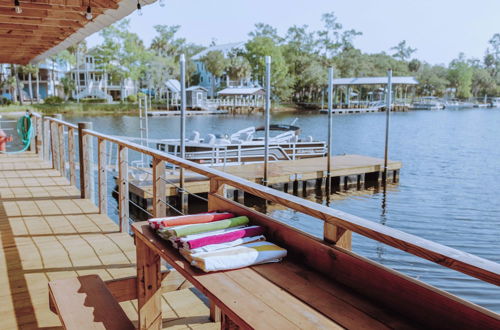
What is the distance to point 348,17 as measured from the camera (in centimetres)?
8569

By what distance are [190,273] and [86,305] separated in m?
0.68

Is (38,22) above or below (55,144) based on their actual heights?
above

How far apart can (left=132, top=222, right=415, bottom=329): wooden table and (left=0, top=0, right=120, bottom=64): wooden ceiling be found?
273 centimetres

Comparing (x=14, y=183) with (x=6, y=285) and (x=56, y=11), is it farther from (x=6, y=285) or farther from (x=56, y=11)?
(x=6, y=285)

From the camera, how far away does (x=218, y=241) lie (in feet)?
5.86

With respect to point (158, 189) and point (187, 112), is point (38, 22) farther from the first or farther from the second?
point (187, 112)

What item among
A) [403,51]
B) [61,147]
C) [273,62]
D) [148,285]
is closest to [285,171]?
[61,147]

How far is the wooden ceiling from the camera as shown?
12.5 ft

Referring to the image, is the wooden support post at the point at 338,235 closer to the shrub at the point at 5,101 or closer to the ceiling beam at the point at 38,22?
the ceiling beam at the point at 38,22

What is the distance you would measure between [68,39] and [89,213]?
2.23 metres

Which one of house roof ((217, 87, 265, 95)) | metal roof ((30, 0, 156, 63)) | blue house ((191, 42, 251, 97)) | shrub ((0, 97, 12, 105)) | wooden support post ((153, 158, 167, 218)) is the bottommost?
wooden support post ((153, 158, 167, 218))

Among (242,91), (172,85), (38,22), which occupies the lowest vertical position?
(38,22)

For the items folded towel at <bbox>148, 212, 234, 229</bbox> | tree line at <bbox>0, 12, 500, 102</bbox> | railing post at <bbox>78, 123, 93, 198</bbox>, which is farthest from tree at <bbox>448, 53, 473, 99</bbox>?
folded towel at <bbox>148, 212, 234, 229</bbox>

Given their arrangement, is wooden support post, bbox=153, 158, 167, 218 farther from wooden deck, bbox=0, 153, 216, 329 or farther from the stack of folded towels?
the stack of folded towels
